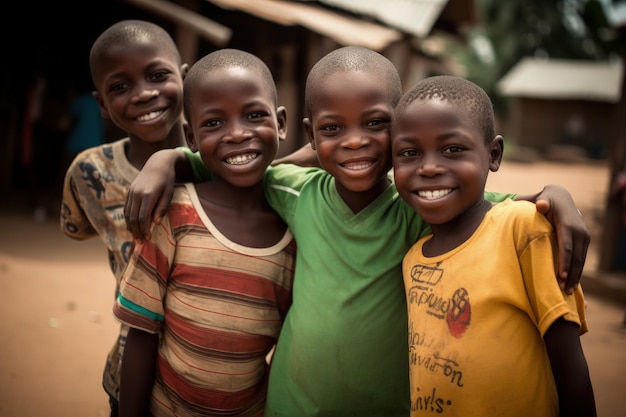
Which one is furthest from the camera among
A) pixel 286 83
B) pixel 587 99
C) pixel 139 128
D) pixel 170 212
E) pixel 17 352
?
pixel 587 99

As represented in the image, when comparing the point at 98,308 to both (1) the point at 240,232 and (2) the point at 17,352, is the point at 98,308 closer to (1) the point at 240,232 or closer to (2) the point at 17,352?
(2) the point at 17,352

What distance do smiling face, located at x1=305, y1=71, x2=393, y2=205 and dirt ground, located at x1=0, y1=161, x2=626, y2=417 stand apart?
7.91 ft

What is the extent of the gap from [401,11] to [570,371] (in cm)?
904

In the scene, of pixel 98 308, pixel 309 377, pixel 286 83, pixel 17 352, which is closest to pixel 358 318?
pixel 309 377

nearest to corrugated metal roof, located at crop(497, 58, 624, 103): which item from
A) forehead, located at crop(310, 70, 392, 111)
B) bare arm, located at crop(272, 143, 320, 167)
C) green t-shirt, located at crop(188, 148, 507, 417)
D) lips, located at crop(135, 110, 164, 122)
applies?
bare arm, located at crop(272, 143, 320, 167)

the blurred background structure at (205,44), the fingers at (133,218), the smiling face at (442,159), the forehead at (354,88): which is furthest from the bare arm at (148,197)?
the blurred background structure at (205,44)

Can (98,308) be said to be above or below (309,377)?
below

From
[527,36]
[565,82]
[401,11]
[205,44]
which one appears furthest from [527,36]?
[205,44]

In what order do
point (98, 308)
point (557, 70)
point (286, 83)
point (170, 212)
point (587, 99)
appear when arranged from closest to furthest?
1. point (170, 212)
2. point (98, 308)
3. point (286, 83)
4. point (587, 99)
5. point (557, 70)

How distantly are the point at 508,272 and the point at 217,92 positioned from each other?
109 cm

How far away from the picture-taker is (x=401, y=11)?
9.52 meters

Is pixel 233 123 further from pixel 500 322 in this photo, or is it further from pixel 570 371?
pixel 570 371

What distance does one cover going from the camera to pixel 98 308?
4785 mm

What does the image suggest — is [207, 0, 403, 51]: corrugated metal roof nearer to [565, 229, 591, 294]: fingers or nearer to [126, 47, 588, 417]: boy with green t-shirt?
[126, 47, 588, 417]: boy with green t-shirt
